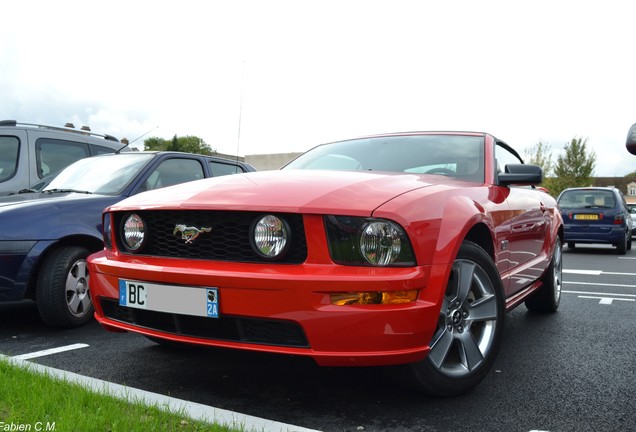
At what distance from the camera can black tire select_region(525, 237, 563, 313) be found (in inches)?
203

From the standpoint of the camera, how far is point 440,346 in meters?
2.82

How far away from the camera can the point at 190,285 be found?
263 cm

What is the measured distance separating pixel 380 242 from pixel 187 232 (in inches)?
36.1

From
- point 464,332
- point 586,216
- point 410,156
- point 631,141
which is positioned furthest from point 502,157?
point 586,216

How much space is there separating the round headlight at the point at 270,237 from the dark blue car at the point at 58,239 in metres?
2.40

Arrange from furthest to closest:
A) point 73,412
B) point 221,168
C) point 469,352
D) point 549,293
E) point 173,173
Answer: point 221,168 → point 173,173 → point 549,293 → point 469,352 → point 73,412

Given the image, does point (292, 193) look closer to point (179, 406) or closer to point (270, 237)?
point (270, 237)

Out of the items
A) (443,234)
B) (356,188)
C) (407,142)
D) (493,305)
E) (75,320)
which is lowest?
(75,320)

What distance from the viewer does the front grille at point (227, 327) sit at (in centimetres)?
252

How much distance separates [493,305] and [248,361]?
4.75 ft

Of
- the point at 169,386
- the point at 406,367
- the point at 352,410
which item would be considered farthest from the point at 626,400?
the point at 169,386

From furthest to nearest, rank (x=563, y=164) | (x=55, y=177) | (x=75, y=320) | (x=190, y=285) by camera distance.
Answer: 1. (x=563, y=164)
2. (x=55, y=177)
3. (x=75, y=320)
4. (x=190, y=285)

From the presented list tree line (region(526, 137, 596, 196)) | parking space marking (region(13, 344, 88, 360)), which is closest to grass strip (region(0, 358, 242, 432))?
parking space marking (region(13, 344, 88, 360))

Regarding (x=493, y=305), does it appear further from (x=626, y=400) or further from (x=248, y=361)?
(x=248, y=361)
